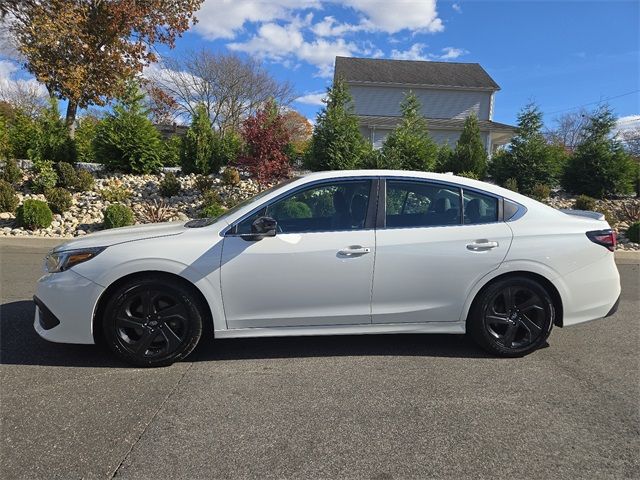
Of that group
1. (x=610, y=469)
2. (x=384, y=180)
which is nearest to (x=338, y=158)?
(x=384, y=180)

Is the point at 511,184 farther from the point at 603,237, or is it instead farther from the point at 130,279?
the point at 130,279

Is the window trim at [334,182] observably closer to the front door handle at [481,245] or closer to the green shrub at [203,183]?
the front door handle at [481,245]

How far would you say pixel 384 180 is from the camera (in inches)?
155

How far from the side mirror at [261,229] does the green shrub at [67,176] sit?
1086 cm

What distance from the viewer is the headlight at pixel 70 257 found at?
353 cm

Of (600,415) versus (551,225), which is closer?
(600,415)

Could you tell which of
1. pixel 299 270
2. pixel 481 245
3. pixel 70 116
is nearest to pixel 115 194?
pixel 70 116

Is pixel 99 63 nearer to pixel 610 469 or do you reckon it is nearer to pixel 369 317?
pixel 369 317

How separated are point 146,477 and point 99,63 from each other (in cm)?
1412

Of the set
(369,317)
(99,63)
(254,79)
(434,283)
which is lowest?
(369,317)

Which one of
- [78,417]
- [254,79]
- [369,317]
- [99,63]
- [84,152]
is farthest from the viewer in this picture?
[254,79]

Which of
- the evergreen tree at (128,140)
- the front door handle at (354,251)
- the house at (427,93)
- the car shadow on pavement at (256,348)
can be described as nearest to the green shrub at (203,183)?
the evergreen tree at (128,140)

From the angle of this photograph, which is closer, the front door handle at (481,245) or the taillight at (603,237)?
the front door handle at (481,245)

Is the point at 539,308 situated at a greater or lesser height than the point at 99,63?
lesser
